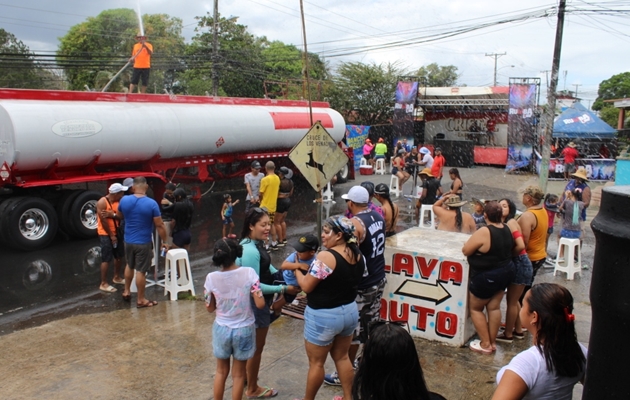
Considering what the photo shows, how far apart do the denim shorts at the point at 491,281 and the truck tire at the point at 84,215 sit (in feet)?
26.7

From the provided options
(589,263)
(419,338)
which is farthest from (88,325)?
(589,263)

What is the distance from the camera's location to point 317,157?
23.3 ft

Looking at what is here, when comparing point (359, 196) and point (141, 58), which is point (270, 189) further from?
point (141, 58)

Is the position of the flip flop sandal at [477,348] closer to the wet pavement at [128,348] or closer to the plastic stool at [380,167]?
the wet pavement at [128,348]

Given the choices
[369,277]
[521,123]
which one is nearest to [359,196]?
[369,277]

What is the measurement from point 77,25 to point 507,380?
51.0 meters

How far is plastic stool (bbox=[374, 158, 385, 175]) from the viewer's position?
73.8 feet

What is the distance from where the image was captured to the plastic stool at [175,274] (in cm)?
742

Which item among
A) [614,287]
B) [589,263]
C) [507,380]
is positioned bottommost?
[589,263]

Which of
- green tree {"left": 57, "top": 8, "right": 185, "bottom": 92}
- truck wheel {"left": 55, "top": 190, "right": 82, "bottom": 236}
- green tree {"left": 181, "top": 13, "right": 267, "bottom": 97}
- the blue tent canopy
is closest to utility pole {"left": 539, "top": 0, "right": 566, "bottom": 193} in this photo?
the blue tent canopy

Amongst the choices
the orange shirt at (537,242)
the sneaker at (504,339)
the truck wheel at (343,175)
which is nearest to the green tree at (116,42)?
the truck wheel at (343,175)

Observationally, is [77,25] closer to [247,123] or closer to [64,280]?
[247,123]

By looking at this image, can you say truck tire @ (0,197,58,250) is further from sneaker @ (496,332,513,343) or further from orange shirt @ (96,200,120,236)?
sneaker @ (496,332,513,343)

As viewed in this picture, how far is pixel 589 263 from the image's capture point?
9391mm
